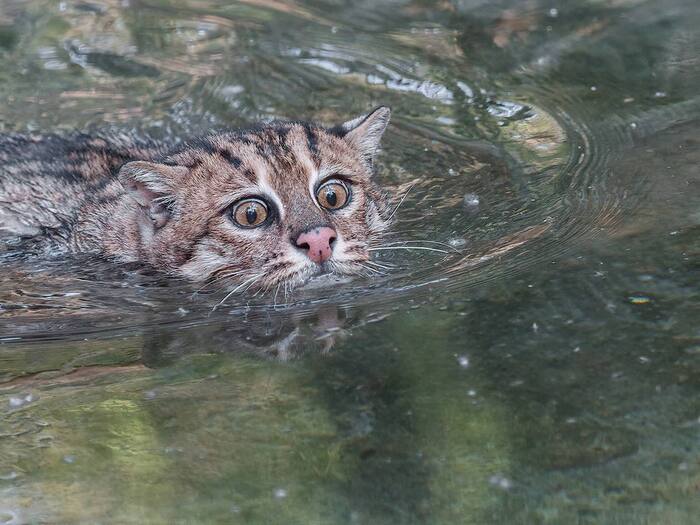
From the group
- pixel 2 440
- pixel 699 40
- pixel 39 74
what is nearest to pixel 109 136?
pixel 39 74

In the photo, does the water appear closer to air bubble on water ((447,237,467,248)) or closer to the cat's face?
air bubble on water ((447,237,467,248))

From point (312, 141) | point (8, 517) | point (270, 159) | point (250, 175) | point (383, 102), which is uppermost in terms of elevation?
point (383, 102)

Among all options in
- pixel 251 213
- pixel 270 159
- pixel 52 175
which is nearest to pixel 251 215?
pixel 251 213

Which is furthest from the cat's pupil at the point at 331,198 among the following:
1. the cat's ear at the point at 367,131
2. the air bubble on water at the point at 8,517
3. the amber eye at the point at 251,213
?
the air bubble on water at the point at 8,517

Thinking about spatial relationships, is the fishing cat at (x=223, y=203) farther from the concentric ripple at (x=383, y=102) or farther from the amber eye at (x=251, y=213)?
the concentric ripple at (x=383, y=102)

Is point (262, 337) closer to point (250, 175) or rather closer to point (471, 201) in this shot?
point (250, 175)
